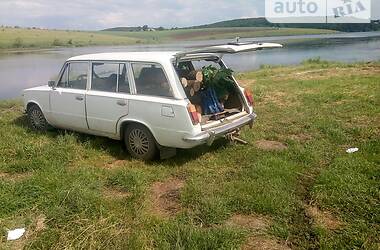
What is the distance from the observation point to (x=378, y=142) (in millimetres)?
6168

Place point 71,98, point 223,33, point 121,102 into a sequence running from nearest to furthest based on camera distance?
1. point 121,102
2. point 71,98
3. point 223,33

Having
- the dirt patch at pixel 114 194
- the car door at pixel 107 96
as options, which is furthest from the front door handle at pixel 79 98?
the dirt patch at pixel 114 194

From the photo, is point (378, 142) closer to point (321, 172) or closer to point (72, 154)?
point (321, 172)

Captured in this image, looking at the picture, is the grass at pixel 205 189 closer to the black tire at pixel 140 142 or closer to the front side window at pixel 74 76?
the black tire at pixel 140 142

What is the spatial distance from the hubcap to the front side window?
1.45 meters

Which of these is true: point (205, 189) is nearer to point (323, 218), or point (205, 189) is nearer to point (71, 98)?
point (323, 218)

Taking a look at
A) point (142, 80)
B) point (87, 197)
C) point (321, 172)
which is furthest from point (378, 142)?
point (87, 197)

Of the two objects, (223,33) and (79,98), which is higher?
(223,33)

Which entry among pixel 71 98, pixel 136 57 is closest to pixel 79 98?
pixel 71 98

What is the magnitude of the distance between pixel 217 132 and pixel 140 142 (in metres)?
1.30

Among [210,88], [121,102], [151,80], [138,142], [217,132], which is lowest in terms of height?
[138,142]

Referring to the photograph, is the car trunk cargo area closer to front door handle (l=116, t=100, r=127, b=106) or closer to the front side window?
front door handle (l=116, t=100, r=127, b=106)

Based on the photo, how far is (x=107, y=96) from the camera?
6324mm

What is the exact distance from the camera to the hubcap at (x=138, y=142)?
608 centimetres
